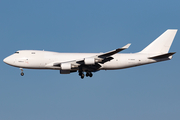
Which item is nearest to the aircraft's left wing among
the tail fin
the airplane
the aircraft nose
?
the airplane

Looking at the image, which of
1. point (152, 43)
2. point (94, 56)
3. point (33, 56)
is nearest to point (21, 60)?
point (33, 56)

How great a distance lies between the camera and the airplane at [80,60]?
49062mm

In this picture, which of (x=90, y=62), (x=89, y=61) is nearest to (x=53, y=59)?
(x=89, y=61)

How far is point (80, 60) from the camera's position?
4906 cm

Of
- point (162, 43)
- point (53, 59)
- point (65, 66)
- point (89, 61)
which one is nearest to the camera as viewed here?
point (89, 61)

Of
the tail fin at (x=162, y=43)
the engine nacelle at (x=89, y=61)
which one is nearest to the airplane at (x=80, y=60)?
the engine nacelle at (x=89, y=61)

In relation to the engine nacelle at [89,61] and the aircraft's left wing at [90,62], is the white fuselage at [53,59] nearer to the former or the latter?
the aircraft's left wing at [90,62]

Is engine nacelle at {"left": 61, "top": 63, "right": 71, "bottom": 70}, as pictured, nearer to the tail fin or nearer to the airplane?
the airplane

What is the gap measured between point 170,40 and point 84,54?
48.9 ft

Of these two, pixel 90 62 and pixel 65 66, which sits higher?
pixel 90 62

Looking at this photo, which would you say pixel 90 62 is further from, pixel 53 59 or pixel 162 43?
pixel 162 43

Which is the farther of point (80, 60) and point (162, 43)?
point (162, 43)

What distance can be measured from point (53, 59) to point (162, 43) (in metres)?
18.4

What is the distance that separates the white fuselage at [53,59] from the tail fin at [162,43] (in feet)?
6.87
